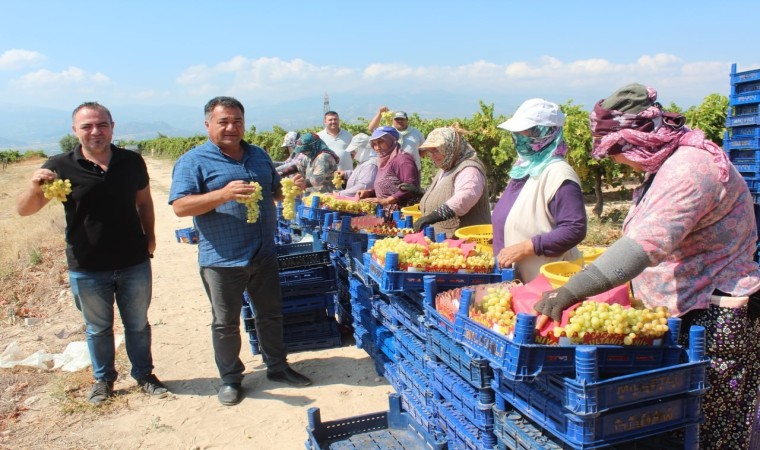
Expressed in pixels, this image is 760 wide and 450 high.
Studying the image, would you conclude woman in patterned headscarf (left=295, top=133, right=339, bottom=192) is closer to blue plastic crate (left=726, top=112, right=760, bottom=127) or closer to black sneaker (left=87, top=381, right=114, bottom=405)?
black sneaker (left=87, top=381, right=114, bottom=405)

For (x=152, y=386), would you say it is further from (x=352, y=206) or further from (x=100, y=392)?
(x=352, y=206)

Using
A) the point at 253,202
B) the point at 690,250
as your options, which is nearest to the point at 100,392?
the point at 253,202

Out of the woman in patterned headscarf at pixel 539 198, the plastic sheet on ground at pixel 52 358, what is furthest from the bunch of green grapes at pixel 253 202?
the plastic sheet on ground at pixel 52 358

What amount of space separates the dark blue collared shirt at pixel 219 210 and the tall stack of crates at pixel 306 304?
88 cm

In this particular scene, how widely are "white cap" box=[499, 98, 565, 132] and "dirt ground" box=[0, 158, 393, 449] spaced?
248 cm

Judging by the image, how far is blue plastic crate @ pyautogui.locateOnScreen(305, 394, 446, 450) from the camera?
3.17 meters

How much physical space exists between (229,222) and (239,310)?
76cm

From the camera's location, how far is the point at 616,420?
207 centimetres

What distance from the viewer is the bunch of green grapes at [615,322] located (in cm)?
212

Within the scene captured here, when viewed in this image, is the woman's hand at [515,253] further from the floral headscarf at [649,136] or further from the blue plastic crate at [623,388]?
the blue plastic crate at [623,388]

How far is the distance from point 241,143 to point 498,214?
2.13 meters

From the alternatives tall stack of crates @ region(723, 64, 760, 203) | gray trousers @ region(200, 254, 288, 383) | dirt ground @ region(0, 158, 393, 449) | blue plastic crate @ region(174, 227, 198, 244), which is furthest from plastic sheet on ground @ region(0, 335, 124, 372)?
tall stack of crates @ region(723, 64, 760, 203)

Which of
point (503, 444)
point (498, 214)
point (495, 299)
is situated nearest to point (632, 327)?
point (495, 299)

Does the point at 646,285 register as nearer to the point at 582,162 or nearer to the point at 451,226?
the point at 451,226
